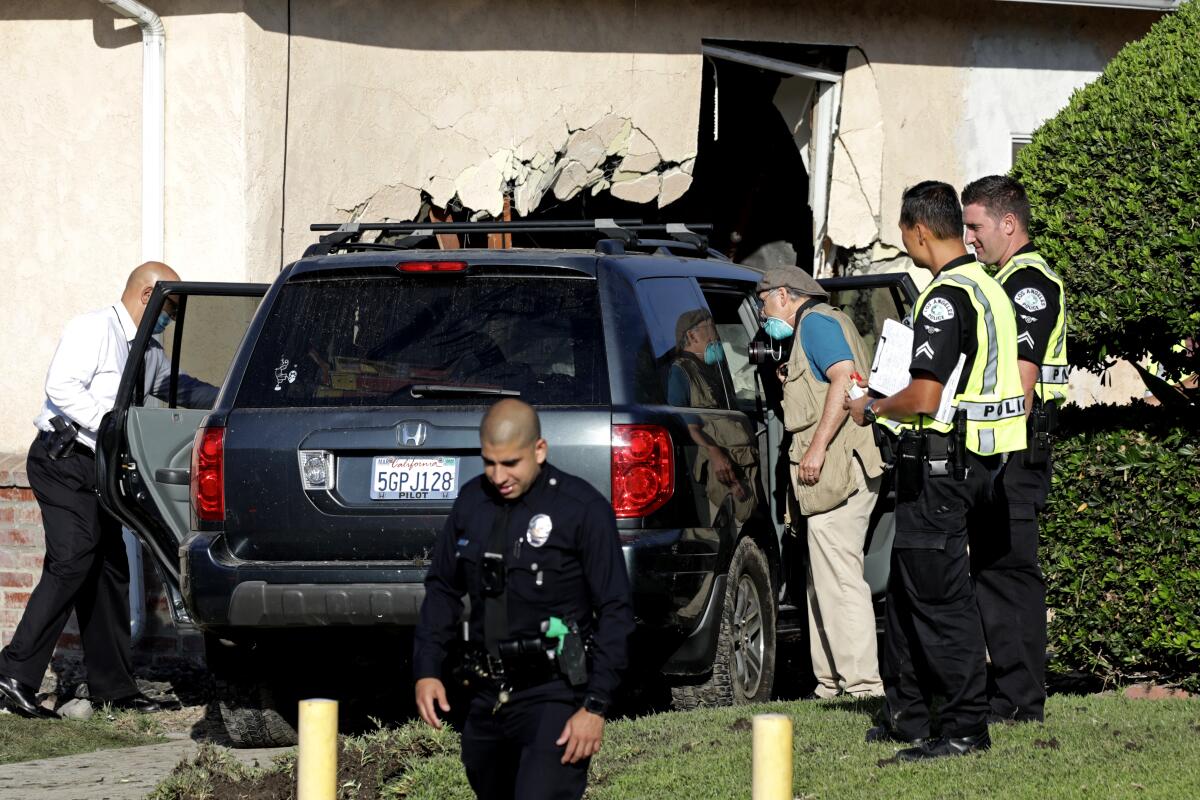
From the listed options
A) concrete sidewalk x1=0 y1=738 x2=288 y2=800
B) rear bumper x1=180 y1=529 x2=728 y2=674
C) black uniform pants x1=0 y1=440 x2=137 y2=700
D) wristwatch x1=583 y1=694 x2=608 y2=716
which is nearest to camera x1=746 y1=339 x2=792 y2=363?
rear bumper x1=180 y1=529 x2=728 y2=674

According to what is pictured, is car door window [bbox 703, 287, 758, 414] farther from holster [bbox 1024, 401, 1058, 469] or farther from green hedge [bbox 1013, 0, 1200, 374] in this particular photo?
holster [bbox 1024, 401, 1058, 469]

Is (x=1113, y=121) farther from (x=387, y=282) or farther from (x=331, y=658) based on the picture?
(x=331, y=658)

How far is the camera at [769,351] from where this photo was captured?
24.7 ft

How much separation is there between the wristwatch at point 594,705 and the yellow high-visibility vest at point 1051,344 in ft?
8.53

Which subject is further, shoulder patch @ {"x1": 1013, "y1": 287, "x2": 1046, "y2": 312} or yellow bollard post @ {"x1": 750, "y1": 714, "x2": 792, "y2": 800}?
shoulder patch @ {"x1": 1013, "y1": 287, "x2": 1046, "y2": 312}

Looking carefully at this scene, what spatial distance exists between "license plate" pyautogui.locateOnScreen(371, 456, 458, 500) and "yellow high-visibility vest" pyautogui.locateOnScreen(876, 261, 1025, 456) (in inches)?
60.6

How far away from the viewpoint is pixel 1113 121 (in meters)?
7.16

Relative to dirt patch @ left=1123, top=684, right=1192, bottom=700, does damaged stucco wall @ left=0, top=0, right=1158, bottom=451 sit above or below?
above

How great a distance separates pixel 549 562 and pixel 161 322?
417 cm

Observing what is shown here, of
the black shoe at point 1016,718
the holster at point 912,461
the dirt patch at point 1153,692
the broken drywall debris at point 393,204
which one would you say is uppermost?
the broken drywall debris at point 393,204

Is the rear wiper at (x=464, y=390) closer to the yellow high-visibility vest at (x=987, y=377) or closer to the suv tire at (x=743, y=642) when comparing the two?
the suv tire at (x=743, y=642)

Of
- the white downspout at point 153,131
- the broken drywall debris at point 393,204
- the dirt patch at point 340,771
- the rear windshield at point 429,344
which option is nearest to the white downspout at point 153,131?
the white downspout at point 153,131

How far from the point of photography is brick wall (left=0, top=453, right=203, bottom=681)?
902 cm

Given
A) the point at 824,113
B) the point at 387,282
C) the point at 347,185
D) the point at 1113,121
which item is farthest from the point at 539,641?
the point at 824,113
